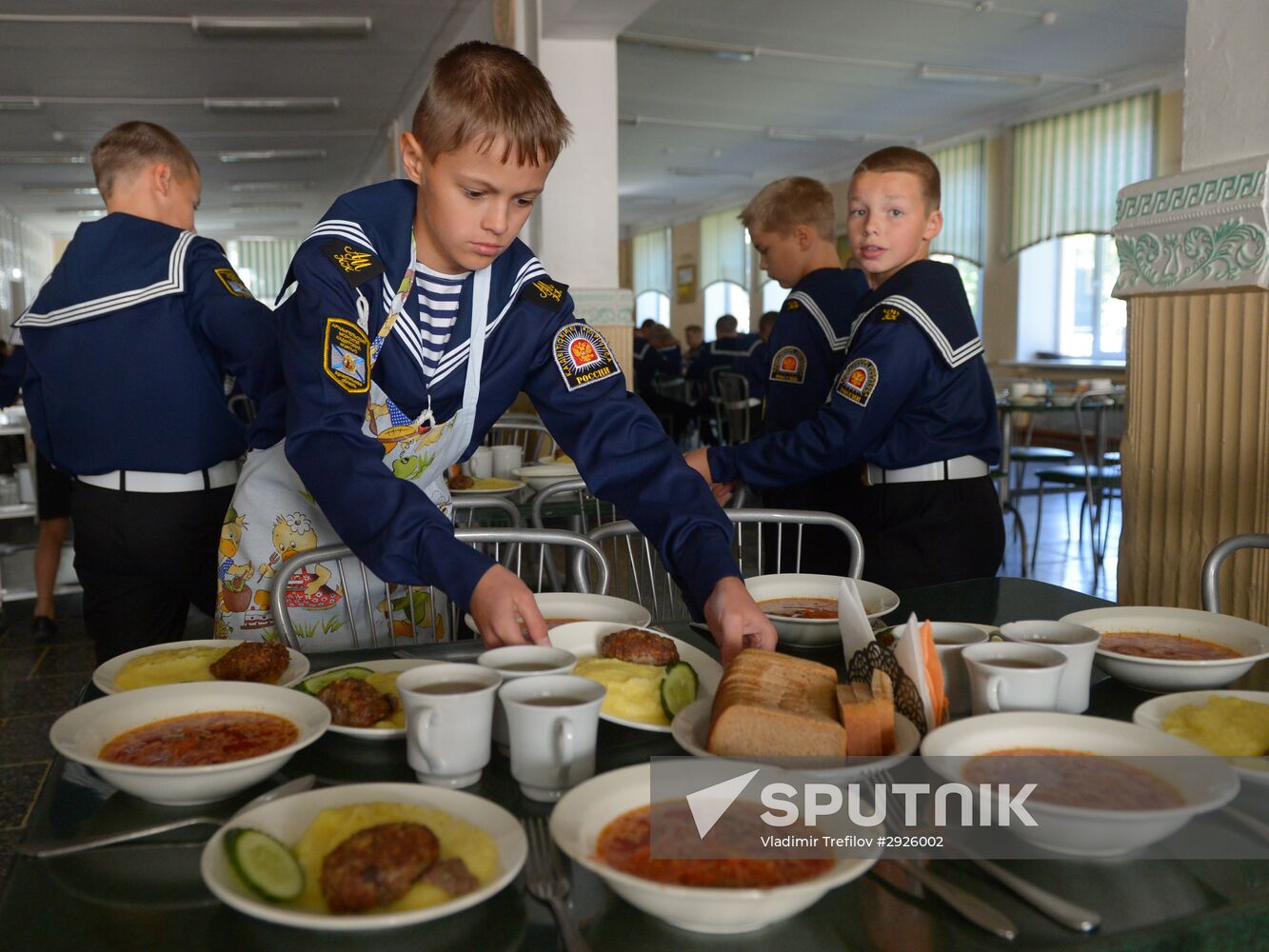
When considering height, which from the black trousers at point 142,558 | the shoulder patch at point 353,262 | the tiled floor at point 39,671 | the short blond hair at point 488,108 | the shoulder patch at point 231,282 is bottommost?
→ the tiled floor at point 39,671

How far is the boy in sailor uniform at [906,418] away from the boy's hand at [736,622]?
959mm

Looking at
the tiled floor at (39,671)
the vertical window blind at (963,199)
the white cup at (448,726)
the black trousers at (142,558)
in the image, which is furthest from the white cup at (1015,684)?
the vertical window blind at (963,199)

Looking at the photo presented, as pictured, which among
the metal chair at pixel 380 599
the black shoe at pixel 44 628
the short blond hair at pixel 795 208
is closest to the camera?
the metal chair at pixel 380 599

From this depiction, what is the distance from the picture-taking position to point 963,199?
10.5 meters

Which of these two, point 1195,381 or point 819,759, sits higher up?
point 1195,381

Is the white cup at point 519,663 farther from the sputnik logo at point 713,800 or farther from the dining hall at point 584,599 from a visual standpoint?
the sputnik logo at point 713,800

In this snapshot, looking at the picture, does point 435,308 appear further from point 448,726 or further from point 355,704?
point 448,726

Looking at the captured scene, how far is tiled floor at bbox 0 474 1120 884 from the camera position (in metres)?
2.64

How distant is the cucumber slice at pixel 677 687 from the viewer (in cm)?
95

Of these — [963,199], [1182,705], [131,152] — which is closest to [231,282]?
[131,152]

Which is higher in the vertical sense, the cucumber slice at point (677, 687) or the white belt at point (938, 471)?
the white belt at point (938, 471)

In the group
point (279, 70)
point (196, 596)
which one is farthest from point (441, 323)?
point (279, 70)

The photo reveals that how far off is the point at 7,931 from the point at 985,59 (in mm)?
8793

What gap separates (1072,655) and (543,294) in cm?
82
